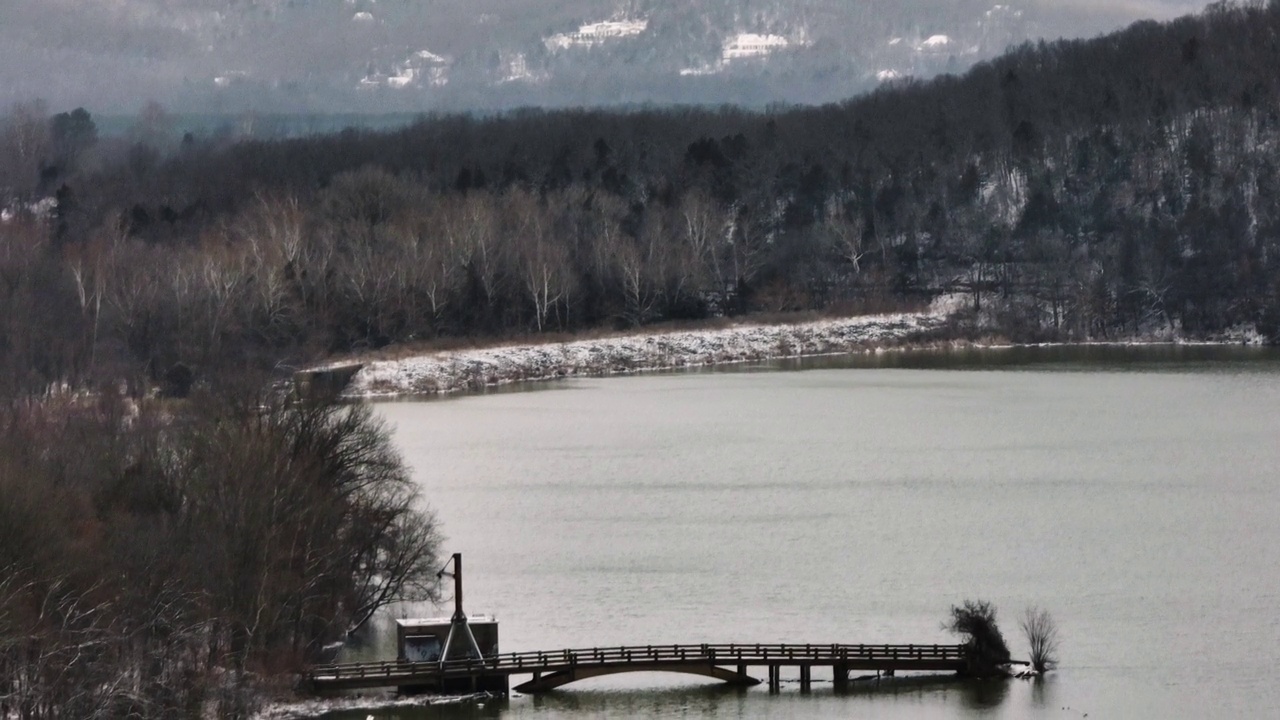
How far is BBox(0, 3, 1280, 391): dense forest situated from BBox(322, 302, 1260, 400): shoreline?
2484 mm

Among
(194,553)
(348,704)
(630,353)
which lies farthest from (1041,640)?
(630,353)

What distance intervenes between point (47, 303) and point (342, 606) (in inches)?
1867

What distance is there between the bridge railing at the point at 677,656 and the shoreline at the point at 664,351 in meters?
44.5

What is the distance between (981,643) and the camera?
3169 centimetres

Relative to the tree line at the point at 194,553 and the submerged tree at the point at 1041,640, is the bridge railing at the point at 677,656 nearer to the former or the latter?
the submerged tree at the point at 1041,640

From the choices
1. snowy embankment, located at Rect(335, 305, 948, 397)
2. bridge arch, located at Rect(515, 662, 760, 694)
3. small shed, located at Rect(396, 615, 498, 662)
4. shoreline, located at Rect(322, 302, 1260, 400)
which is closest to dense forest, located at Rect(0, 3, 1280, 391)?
shoreline, located at Rect(322, 302, 1260, 400)

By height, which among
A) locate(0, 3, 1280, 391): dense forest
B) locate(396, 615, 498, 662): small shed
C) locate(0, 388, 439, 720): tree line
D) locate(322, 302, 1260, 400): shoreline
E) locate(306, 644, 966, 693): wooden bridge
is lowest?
locate(306, 644, 966, 693): wooden bridge

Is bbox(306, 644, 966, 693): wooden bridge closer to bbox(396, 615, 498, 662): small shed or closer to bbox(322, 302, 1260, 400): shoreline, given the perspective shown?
bbox(396, 615, 498, 662): small shed

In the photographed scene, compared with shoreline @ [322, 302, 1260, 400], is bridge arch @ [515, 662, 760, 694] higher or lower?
lower

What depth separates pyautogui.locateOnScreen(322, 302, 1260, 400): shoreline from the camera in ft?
263

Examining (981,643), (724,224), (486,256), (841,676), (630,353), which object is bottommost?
(841,676)

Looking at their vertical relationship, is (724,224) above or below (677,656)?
above

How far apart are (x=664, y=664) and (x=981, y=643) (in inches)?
227

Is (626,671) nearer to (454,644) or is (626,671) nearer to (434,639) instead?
(454,644)
